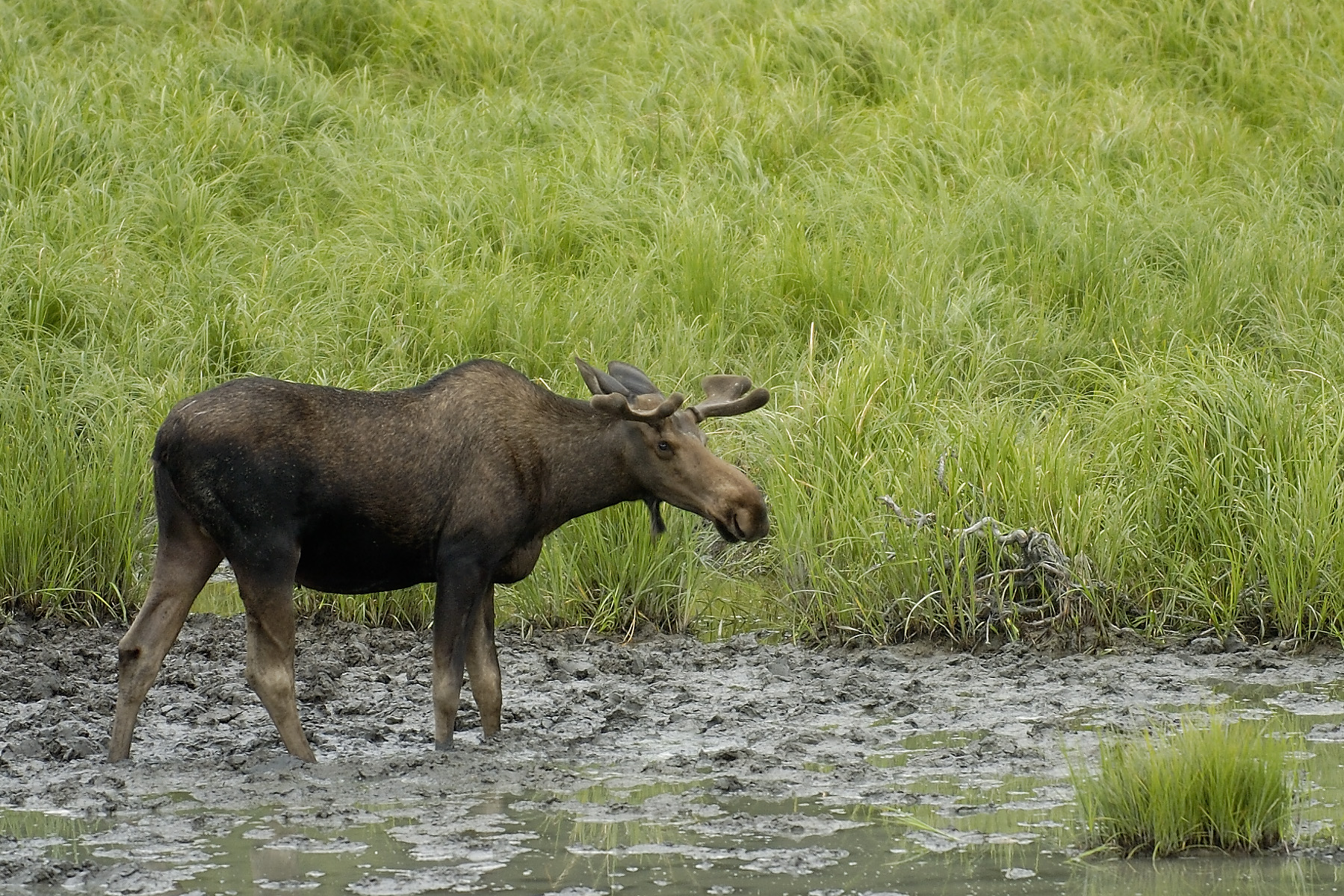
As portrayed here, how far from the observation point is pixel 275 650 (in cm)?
570

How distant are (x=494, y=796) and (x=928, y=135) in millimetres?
8473

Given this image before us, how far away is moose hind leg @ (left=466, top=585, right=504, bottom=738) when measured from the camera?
19.8 ft

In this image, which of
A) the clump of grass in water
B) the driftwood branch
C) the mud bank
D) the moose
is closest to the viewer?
the clump of grass in water

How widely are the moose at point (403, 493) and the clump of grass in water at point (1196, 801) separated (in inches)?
68.1

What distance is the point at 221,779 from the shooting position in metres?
5.45

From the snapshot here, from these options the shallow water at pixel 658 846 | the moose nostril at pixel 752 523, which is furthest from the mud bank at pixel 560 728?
the moose nostril at pixel 752 523

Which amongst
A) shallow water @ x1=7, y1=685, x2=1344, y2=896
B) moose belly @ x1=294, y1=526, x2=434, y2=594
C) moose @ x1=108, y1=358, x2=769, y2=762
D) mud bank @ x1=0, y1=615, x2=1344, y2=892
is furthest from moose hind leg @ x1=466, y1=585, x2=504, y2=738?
shallow water @ x1=7, y1=685, x2=1344, y2=896

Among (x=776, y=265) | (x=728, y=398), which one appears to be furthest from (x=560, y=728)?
(x=776, y=265)

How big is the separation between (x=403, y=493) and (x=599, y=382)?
32.0 inches

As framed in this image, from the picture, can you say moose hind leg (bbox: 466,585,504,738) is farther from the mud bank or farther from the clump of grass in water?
the clump of grass in water

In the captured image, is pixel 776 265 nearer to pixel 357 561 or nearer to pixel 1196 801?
pixel 357 561

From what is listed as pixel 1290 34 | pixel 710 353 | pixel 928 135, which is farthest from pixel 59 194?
pixel 1290 34

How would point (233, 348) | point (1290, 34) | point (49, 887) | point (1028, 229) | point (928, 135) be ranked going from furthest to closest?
point (1290, 34) < point (928, 135) < point (1028, 229) < point (233, 348) < point (49, 887)

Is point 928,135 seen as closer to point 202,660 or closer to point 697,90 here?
point 697,90
